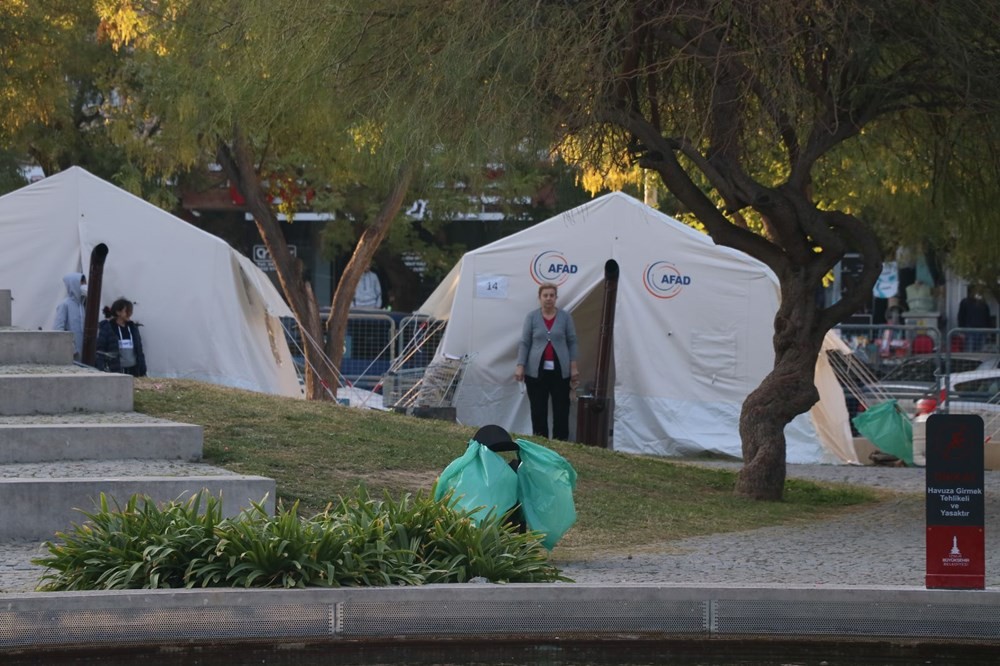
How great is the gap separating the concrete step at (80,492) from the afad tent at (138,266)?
9866mm

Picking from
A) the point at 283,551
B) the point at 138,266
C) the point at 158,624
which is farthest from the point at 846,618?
the point at 138,266

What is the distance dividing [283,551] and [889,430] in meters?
12.7

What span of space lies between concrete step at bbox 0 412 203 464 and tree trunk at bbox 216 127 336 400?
9.60m

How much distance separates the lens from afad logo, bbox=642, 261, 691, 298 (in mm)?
18688

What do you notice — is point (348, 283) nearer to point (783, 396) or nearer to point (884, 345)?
point (884, 345)

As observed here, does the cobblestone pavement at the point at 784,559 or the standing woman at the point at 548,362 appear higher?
the standing woman at the point at 548,362

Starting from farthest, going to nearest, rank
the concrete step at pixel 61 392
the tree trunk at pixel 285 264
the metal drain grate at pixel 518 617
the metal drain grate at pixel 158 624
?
the tree trunk at pixel 285 264
the concrete step at pixel 61 392
the metal drain grate at pixel 518 617
the metal drain grate at pixel 158 624

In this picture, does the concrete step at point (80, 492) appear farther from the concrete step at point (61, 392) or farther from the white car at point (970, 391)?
the white car at point (970, 391)

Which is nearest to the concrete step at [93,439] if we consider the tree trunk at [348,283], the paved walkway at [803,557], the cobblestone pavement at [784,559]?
the cobblestone pavement at [784,559]

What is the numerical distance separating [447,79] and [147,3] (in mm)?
9073

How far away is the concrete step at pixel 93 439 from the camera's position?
970 centimetres

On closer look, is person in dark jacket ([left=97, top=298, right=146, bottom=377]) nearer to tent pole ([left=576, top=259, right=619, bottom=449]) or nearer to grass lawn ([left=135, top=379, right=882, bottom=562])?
grass lawn ([left=135, top=379, right=882, bottom=562])

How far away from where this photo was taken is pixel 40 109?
66.7ft

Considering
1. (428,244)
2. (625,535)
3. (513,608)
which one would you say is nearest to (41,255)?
(625,535)
